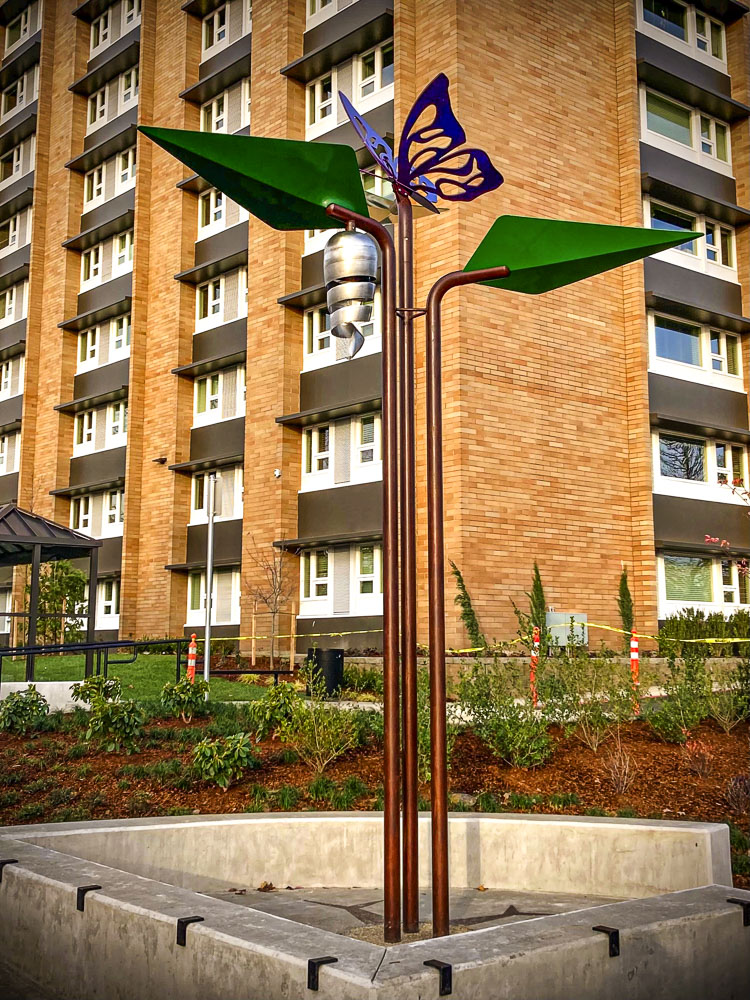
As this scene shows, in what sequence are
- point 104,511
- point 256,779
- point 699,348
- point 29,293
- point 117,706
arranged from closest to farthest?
point 256,779 < point 117,706 < point 699,348 < point 104,511 < point 29,293

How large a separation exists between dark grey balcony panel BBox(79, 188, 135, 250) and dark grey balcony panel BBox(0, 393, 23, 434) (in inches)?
225

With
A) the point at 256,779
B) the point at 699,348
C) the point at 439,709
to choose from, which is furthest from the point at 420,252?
the point at 439,709

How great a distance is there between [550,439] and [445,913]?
57.5 ft

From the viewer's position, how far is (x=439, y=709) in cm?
521

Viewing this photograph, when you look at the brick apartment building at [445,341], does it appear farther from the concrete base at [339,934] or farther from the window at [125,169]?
the concrete base at [339,934]

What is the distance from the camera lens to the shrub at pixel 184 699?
473 inches

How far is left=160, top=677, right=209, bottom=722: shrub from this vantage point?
12008mm

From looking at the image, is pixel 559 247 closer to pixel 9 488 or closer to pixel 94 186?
pixel 94 186

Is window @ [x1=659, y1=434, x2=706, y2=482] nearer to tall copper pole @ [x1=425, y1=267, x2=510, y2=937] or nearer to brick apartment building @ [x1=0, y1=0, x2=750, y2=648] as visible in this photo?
brick apartment building @ [x1=0, y1=0, x2=750, y2=648]

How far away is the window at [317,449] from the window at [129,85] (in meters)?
15.3

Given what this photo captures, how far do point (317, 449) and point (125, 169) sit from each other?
14506 mm

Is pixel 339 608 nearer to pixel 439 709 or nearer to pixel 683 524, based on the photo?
pixel 683 524

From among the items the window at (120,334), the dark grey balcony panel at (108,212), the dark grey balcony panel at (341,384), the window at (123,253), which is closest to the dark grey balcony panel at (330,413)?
the dark grey balcony panel at (341,384)

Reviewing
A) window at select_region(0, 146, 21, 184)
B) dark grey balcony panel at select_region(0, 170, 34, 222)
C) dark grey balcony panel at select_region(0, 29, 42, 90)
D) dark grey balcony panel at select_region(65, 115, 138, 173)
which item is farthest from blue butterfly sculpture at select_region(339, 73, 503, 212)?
window at select_region(0, 146, 21, 184)
